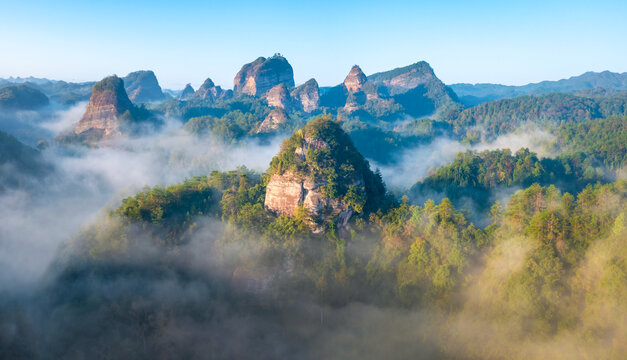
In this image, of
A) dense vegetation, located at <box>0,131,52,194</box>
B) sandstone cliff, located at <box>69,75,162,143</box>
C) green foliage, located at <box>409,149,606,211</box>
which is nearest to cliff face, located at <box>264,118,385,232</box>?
green foliage, located at <box>409,149,606,211</box>

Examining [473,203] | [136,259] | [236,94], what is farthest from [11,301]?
[236,94]

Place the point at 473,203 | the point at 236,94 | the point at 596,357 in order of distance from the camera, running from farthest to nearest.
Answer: the point at 236,94 < the point at 473,203 < the point at 596,357

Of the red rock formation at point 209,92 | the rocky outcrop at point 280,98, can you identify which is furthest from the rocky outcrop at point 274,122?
the red rock formation at point 209,92

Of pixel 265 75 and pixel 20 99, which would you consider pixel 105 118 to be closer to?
pixel 20 99

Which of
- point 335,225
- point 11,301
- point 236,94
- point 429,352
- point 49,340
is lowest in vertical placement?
point 429,352

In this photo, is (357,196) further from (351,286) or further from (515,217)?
(515,217)

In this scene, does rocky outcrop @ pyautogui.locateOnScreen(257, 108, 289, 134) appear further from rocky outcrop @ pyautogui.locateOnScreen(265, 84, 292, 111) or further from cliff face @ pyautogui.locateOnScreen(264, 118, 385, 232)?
cliff face @ pyautogui.locateOnScreen(264, 118, 385, 232)
